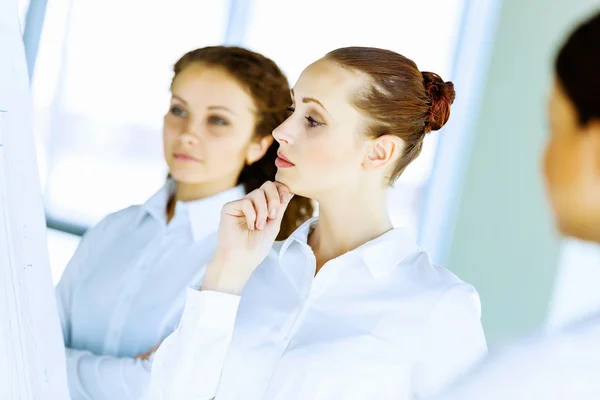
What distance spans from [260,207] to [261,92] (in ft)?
2.21

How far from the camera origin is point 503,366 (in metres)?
0.71

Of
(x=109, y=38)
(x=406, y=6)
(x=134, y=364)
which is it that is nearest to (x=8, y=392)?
(x=134, y=364)

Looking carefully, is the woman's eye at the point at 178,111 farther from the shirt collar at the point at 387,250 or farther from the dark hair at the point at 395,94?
the shirt collar at the point at 387,250

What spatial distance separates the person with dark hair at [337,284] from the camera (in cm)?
141

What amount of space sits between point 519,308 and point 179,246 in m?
2.38

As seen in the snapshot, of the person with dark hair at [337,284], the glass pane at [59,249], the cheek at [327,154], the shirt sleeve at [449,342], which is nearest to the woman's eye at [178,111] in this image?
the person with dark hair at [337,284]

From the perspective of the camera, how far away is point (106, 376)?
6.05 feet

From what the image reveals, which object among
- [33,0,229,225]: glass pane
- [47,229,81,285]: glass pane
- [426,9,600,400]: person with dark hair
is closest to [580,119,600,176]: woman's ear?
[426,9,600,400]: person with dark hair

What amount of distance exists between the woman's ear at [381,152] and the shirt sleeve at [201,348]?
390mm

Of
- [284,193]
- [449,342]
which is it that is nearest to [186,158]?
[284,193]

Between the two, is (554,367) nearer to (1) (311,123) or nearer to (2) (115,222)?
(1) (311,123)

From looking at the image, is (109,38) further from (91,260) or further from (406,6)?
(91,260)

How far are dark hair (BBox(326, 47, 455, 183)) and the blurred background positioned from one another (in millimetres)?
2429

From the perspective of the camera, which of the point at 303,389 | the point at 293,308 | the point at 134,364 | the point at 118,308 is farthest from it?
the point at 118,308
